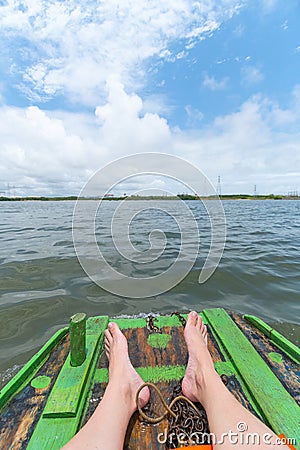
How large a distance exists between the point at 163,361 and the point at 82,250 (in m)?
5.72

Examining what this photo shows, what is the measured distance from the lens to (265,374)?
5.37 ft

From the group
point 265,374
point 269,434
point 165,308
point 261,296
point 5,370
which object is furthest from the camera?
point 261,296

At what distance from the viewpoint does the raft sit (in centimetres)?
127

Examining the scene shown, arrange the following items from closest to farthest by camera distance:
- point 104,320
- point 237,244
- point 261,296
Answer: point 104,320
point 261,296
point 237,244

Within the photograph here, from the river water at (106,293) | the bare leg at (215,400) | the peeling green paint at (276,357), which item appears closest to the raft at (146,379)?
the peeling green paint at (276,357)

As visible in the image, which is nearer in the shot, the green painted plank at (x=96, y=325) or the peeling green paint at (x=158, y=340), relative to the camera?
the peeling green paint at (x=158, y=340)

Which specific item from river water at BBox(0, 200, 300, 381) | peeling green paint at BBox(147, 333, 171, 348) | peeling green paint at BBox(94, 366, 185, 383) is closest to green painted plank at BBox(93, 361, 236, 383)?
peeling green paint at BBox(94, 366, 185, 383)

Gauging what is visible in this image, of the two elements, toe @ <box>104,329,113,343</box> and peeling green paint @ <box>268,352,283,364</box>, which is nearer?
peeling green paint @ <box>268,352,283,364</box>

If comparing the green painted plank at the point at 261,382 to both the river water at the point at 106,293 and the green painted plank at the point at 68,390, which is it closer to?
the green painted plank at the point at 68,390

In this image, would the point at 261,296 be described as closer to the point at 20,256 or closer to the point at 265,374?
the point at 265,374

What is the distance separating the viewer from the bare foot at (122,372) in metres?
1.43

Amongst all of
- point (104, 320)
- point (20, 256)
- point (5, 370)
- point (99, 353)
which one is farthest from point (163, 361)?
point (20, 256)

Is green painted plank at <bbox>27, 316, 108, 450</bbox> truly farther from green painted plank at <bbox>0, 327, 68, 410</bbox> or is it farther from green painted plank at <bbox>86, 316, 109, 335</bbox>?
green painted plank at <bbox>86, 316, 109, 335</bbox>

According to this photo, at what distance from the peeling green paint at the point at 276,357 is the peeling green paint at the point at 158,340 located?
803 millimetres
